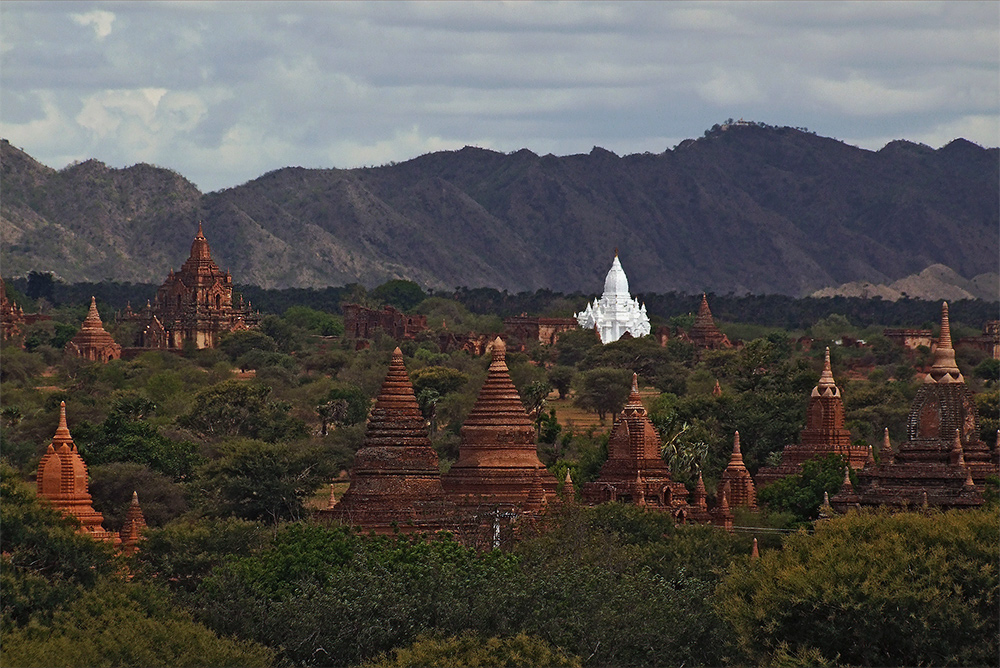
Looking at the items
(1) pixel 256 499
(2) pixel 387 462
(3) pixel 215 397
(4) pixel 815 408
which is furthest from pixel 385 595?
(3) pixel 215 397

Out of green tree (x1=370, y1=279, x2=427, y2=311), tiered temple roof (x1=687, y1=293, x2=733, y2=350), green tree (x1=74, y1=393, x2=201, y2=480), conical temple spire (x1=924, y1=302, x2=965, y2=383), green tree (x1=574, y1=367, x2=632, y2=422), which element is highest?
green tree (x1=370, y1=279, x2=427, y2=311)

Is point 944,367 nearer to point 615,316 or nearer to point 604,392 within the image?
point 604,392

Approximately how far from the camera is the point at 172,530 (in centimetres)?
4797

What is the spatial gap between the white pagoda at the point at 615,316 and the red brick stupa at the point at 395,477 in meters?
105

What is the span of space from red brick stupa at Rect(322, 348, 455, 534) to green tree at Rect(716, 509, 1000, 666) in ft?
38.7

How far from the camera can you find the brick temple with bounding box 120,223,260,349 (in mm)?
134000

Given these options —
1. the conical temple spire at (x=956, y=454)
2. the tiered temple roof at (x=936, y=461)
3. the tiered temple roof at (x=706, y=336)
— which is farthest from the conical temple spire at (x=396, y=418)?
the tiered temple roof at (x=706, y=336)

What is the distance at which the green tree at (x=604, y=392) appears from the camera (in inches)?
4018

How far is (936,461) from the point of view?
5166 cm

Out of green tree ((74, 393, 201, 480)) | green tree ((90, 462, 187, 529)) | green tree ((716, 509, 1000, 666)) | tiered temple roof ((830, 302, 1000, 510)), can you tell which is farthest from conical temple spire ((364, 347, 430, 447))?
green tree ((74, 393, 201, 480))

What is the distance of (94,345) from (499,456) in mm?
74559

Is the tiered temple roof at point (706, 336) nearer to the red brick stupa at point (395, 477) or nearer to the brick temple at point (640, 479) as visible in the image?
the brick temple at point (640, 479)

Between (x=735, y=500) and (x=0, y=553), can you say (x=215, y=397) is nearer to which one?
(x=735, y=500)

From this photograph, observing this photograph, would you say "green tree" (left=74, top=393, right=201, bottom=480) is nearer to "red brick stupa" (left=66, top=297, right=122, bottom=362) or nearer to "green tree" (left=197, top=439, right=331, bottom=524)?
"green tree" (left=197, top=439, right=331, bottom=524)
